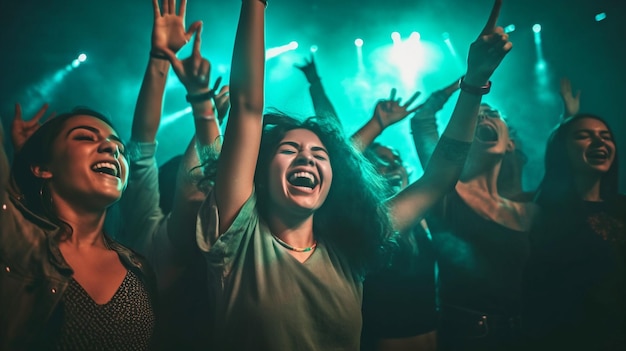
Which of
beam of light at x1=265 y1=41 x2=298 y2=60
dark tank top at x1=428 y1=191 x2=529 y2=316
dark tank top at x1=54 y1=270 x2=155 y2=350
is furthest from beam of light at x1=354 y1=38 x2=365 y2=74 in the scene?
dark tank top at x1=54 y1=270 x2=155 y2=350

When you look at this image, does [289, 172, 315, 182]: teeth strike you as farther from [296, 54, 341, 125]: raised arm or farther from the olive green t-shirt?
[296, 54, 341, 125]: raised arm

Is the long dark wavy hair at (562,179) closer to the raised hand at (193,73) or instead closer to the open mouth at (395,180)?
the open mouth at (395,180)

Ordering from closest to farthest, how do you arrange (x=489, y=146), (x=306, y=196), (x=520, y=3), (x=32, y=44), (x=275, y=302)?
1. (x=275, y=302)
2. (x=306, y=196)
3. (x=489, y=146)
4. (x=32, y=44)
5. (x=520, y=3)

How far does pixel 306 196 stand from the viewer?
176 centimetres

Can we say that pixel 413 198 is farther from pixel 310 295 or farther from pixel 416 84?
pixel 416 84

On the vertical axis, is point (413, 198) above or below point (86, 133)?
below

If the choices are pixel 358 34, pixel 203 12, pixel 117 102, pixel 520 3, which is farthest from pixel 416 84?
pixel 117 102

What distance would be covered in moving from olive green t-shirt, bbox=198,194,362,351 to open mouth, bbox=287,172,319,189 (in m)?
0.23

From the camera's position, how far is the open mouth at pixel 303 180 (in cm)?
179

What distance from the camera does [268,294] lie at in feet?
5.08

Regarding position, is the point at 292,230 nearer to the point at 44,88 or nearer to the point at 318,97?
the point at 318,97

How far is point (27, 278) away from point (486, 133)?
2669 mm

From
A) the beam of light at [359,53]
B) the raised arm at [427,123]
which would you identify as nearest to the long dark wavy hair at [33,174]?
the raised arm at [427,123]

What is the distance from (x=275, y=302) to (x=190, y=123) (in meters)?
5.02
